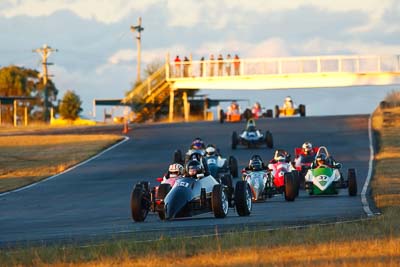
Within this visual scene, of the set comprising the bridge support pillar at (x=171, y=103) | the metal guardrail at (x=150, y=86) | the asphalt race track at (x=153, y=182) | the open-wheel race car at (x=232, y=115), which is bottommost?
the asphalt race track at (x=153, y=182)

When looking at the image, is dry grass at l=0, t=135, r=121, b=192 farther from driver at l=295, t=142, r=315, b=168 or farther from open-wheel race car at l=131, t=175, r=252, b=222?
open-wheel race car at l=131, t=175, r=252, b=222

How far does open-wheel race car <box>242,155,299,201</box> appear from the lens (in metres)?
28.2

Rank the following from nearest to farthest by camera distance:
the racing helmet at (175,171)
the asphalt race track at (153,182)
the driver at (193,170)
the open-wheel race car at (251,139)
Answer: the asphalt race track at (153,182) < the driver at (193,170) < the racing helmet at (175,171) < the open-wheel race car at (251,139)

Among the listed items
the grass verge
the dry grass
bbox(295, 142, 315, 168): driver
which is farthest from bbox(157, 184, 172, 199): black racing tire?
the dry grass

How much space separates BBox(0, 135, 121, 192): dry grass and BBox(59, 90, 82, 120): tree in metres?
52.3

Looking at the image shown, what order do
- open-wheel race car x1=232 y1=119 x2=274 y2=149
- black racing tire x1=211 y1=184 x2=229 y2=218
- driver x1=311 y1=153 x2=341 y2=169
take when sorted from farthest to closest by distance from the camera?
open-wheel race car x1=232 y1=119 x2=274 y2=149 → driver x1=311 y1=153 x2=341 y2=169 → black racing tire x1=211 y1=184 x2=229 y2=218

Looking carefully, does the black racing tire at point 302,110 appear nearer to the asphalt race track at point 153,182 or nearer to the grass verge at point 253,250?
the asphalt race track at point 153,182

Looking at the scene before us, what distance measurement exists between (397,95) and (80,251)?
65.9m

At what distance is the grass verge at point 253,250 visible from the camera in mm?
14531

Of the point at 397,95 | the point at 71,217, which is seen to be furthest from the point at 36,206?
the point at 397,95

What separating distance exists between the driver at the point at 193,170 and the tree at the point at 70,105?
3656 inches

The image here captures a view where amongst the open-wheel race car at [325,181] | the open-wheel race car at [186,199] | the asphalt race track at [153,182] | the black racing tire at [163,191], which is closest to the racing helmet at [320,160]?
the open-wheel race car at [325,181]

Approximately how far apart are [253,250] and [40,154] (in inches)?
1481

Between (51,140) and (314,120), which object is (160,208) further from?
(314,120)
